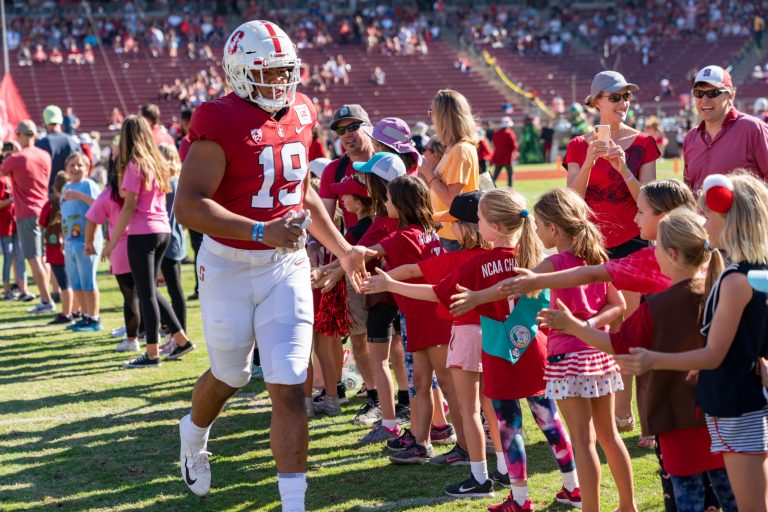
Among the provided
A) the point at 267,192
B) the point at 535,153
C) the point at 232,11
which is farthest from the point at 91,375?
the point at 232,11

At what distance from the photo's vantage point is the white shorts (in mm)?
4668

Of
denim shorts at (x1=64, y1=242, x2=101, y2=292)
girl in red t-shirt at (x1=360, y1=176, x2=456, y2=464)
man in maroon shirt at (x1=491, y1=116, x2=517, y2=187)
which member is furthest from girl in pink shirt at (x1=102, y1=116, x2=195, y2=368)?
man in maroon shirt at (x1=491, y1=116, x2=517, y2=187)

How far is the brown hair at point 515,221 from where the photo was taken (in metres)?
4.86

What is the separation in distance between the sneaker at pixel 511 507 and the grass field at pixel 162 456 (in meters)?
0.16

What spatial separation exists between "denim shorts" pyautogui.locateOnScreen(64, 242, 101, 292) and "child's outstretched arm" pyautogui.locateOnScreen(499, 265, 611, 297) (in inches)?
275

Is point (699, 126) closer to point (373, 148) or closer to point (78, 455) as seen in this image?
point (373, 148)

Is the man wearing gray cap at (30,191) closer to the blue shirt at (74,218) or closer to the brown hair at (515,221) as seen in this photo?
the blue shirt at (74,218)

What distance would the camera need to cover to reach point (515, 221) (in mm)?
4895

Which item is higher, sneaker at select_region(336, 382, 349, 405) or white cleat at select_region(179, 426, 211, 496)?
white cleat at select_region(179, 426, 211, 496)

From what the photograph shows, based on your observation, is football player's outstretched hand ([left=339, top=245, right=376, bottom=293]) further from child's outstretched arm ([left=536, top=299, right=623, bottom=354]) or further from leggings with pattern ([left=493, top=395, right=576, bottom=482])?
child's outstretched arm ([left=536, top=299, right=623, bottom=354])

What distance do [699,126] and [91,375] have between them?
17.5ft

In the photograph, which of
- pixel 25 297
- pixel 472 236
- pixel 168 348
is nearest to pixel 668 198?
pixel 472 236

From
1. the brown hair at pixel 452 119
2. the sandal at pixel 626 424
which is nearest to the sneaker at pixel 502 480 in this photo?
the sandal at pixel 626 424

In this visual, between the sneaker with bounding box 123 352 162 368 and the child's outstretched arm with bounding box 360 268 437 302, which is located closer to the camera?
the child's outstretched arm with bounding box 360 268 437 302
